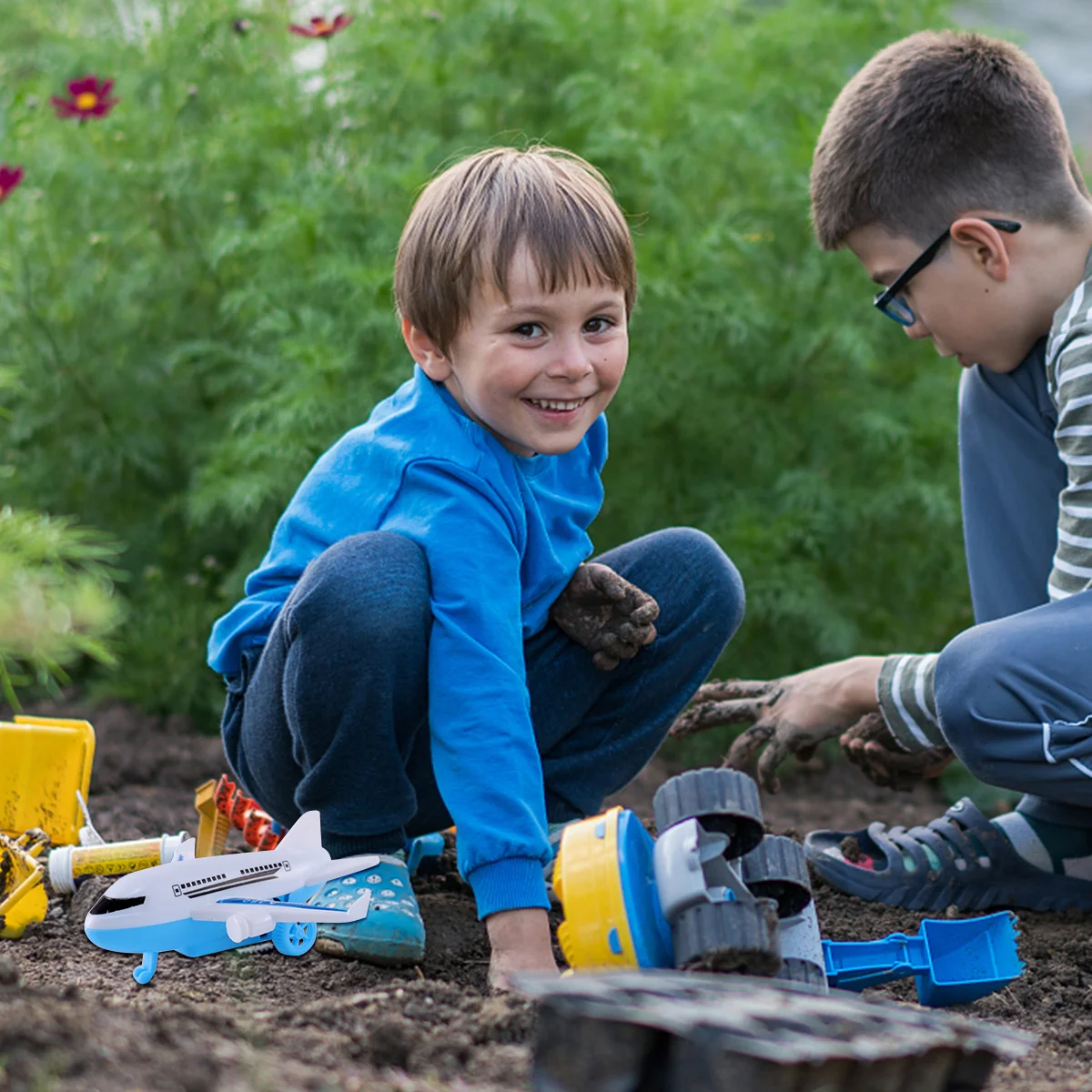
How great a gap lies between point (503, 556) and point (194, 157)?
216 cm

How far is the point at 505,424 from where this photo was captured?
187 centimetres

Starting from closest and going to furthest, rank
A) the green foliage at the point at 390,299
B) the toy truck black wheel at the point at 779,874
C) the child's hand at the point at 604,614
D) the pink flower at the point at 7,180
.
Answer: the toy truck black wheel at the point at 779,874, the child's hand at the point at 604,614, the pink flower at the point at 7,180, the green foliage at the point at 390,299

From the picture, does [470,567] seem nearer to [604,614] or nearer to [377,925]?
[604,614]

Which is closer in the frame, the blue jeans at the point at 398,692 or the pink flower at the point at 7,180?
the blue jeans at the point at 398,692

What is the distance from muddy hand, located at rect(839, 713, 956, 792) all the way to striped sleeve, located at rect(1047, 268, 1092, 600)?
0.36 metres

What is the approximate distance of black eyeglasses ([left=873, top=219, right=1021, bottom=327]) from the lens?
85.2 inches

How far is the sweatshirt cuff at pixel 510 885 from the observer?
5.19 ft

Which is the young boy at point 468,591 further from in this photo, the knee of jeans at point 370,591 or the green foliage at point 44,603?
A: the green foliage at point 44,603

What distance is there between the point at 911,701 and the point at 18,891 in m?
1.32

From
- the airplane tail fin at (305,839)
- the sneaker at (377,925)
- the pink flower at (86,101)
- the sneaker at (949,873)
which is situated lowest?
the sneaker at (949,873)

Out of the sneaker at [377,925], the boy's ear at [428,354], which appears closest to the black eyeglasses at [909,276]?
the boy's ear at [428,354]

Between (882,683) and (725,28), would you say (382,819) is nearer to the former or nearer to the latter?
(882,683)

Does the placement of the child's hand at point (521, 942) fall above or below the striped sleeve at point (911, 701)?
below

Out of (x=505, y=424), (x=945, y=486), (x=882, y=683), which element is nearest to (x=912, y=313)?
(x=882, y=683)
